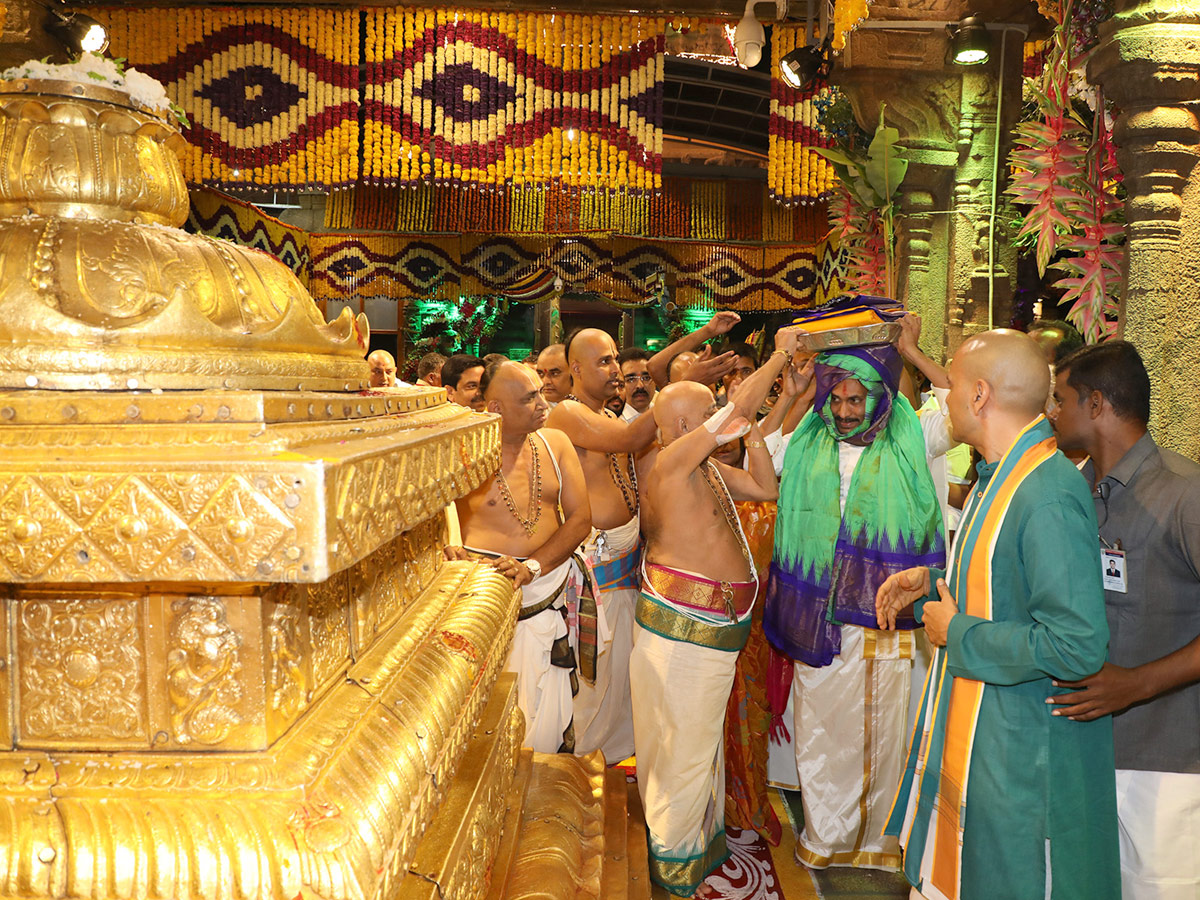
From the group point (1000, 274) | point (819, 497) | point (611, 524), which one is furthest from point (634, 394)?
point (1000, 274)

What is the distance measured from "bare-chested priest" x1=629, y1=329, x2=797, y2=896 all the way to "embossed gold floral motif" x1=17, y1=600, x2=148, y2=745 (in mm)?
2325

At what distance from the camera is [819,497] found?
3486 mm

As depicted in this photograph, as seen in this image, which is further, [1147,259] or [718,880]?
[718,880]

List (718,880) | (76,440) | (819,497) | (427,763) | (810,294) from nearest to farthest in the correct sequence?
1. (76,440)
2. (427,763)
3. (718,880)
4. (819,497)
5. (810,294)

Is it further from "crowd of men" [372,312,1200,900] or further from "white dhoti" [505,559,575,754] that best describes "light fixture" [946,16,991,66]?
"white dhoti" [505,559,575,754]

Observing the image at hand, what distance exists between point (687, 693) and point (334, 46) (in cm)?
499

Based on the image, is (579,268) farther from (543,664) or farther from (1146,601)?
(1146,601)

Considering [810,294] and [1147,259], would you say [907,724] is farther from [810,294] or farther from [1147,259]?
[810,294]

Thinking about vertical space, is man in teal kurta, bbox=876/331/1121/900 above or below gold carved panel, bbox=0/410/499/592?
below

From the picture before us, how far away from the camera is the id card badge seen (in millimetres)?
2332

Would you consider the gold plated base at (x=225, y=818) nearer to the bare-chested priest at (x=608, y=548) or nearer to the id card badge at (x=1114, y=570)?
the id card badge at (x=1114, y=570)

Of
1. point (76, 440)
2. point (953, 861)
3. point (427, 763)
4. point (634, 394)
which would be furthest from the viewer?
point (634, 394)

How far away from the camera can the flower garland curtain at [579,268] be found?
11.4 m

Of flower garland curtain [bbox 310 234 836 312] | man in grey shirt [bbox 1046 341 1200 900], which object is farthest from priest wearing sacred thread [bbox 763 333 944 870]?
flower garland curtain [bbox 310 234 836 312]
